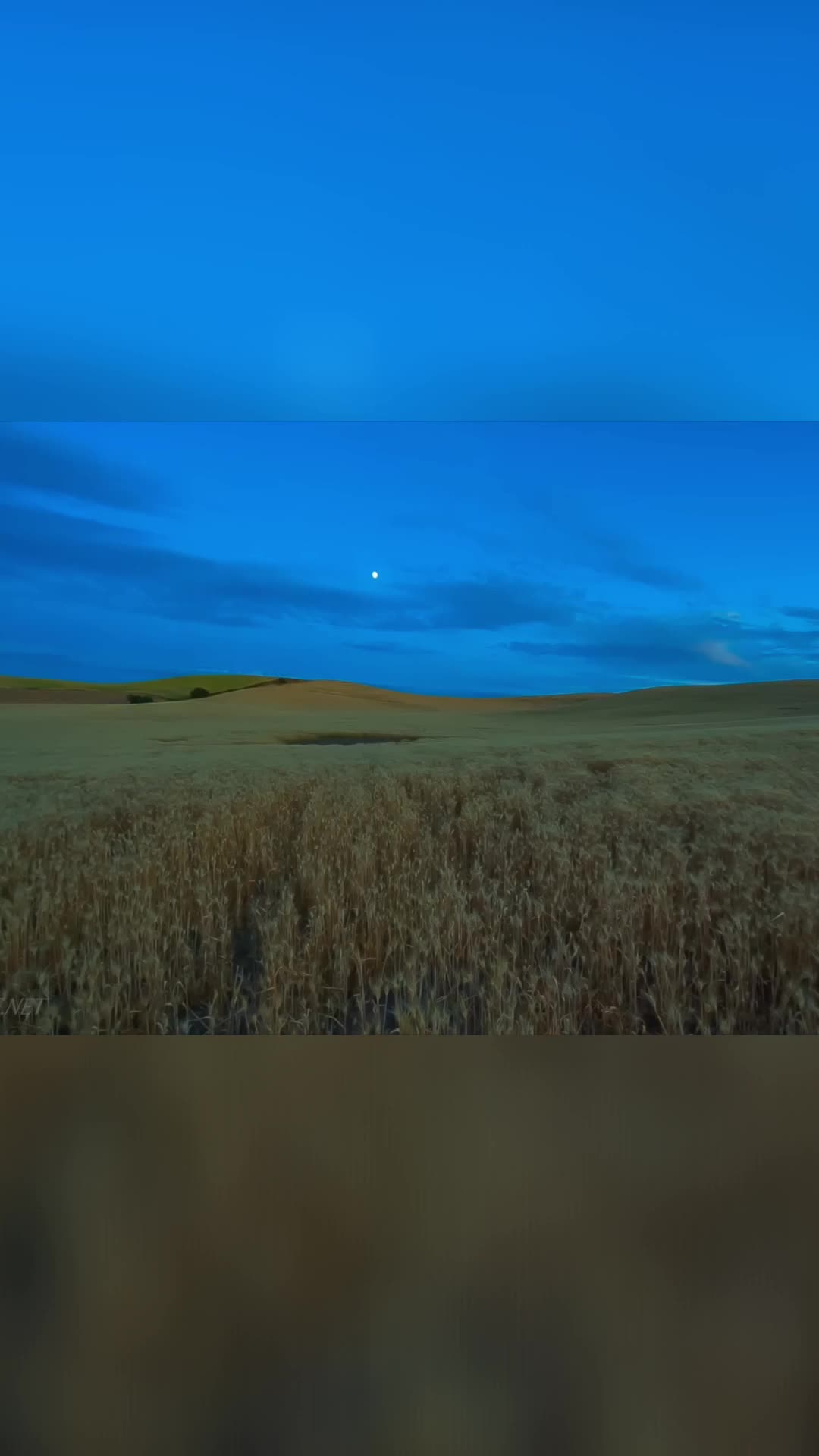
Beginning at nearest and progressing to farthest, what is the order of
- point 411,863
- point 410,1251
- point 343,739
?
point 410,1251, point 411,863, point 343,739

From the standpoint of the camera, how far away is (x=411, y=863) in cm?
194

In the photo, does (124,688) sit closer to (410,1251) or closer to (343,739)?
(343,739)

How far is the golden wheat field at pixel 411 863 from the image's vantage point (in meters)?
1.74

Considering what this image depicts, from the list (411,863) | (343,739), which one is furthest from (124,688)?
(411,863)

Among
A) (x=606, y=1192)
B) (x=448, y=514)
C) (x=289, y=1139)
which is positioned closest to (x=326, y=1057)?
(x=289, y=1139)

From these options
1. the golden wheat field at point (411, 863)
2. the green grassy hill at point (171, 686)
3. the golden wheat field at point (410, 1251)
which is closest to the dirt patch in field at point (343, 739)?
the golden wheat field at point (411, 863)

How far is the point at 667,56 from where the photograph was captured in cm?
214

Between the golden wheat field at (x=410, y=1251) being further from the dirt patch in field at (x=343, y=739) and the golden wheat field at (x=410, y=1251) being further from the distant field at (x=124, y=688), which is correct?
the distant field at (x=124, y=688)

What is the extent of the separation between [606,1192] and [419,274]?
212 centimetres

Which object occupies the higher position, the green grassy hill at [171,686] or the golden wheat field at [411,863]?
the green grassy hill at [171,686]

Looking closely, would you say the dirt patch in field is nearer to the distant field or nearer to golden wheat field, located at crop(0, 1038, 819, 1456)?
the distant field

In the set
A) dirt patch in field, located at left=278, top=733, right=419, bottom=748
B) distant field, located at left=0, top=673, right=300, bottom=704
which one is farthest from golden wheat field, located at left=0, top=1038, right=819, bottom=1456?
distant field, located at left=0, top=673, right=300, bottom=704

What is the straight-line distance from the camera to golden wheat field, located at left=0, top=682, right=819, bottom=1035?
A: 1.74 meters

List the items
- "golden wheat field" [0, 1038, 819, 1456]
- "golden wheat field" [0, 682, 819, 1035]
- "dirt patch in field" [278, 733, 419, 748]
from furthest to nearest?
1. "dirt patch in field" [278, 733, 419, 748]
2. "golden wheat field" [0, 682, 819, 1035]
3. "golden wheat field" [0, 1038, 819, 1456]
